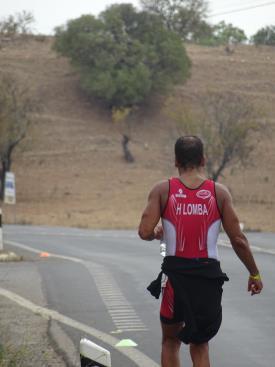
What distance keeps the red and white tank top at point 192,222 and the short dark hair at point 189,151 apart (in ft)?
0.56

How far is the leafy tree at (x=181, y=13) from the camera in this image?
3194 inches

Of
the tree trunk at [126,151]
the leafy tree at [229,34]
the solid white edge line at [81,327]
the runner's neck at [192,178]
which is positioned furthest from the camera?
the leafy tree at [229,34]

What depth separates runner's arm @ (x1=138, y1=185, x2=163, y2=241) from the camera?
7090 mm

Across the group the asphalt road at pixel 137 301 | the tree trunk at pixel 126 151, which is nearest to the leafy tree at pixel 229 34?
the tree trunk at pixel 126 151

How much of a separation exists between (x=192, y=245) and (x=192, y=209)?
0.25m

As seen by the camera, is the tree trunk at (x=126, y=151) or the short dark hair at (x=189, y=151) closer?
the short dark hair at (x=189, y=151)

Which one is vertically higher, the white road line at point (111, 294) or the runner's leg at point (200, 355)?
the runner's leg at point (200, 355)

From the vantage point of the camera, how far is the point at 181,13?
84.9 m

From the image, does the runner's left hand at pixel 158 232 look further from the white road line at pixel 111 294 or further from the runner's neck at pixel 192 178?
the white road line at pixel 111 294

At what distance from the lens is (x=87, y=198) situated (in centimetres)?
5578

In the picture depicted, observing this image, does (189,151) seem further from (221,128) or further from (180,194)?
(221,128)

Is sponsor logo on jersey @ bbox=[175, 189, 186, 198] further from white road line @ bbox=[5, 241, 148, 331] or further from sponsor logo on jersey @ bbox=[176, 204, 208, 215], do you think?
white road line @ bbox=[5, 241, 148, 331]

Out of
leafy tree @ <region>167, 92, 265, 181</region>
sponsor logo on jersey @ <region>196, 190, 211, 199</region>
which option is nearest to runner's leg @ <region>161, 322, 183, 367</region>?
sponsor logo on jersey @ <region>196, 190, 211, 199</region>

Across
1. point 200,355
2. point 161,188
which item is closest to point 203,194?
point 161,188
